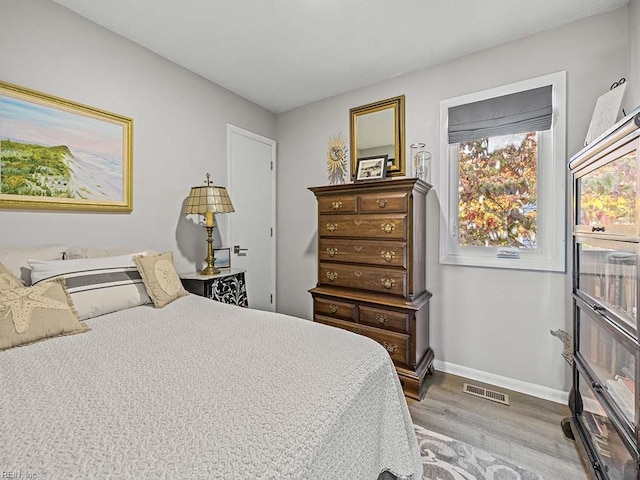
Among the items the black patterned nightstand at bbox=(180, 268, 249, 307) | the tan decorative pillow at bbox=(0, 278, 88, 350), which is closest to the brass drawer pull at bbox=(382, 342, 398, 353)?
the black patterned nightstand at bbox=(180, 268, 249, 307)

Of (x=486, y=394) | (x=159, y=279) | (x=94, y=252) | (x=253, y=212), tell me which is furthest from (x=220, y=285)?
(x=486, y=394)

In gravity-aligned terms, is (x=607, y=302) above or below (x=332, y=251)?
below

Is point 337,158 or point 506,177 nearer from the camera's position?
point 506,177

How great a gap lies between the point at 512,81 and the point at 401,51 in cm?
87

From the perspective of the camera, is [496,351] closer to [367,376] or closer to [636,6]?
[367,376]

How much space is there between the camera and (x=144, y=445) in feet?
2.15

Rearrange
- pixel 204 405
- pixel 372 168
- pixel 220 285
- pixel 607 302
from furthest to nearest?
pixel 372 168 → pixel 220 285 → pixel 607 302 → pixel 204 405

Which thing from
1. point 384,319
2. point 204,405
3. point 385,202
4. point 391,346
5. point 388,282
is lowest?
point 391,346

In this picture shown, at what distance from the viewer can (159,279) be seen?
1.83 m

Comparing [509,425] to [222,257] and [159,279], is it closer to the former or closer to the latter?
[159,279]

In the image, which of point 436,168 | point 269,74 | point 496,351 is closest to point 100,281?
point 269,74

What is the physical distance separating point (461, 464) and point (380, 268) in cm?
124

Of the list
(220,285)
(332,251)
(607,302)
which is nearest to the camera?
(607,302)

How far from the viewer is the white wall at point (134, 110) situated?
1755 millimetres
